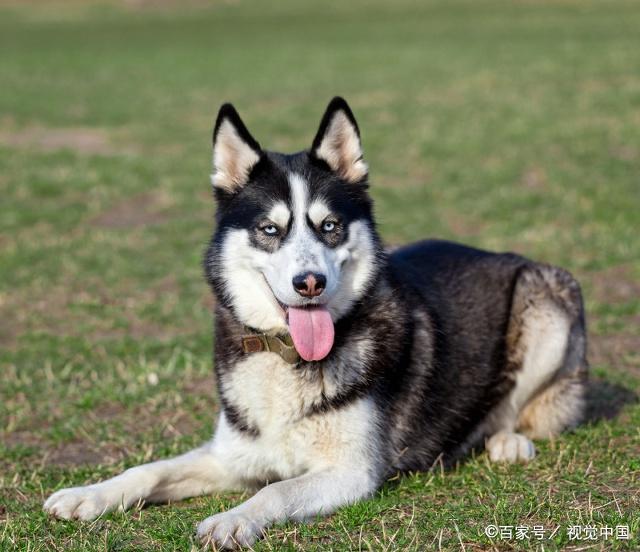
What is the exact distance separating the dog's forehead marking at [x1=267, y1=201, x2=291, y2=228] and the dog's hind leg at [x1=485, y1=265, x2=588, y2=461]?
6.41ft

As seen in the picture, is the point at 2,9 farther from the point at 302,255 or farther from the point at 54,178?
the point at 302,255

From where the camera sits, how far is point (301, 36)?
40.1 meters

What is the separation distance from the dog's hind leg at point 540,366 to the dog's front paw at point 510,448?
16cm

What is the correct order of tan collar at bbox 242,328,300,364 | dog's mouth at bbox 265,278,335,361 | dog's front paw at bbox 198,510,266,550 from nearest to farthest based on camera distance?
dog's front paw at bbox 198,510,266,550 < dog's mouth at bbox 265,278,335,361 < tan collar at bbox 242,328,300,364

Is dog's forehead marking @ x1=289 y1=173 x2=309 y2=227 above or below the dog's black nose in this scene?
above

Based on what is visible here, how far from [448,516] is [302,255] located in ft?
4.78

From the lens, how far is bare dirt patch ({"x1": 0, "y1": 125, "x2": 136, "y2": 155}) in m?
17.7

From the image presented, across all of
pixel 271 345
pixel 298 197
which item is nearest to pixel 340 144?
pixel 298 197

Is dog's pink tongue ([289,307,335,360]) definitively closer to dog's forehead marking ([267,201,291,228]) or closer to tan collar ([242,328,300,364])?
tan collar ([242,328,300,364])

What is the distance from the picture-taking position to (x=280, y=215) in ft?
16.4

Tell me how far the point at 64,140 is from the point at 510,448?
14853mm

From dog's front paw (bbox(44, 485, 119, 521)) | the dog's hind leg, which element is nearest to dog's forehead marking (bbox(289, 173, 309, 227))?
dog's front paw (bbox(44, 485, 119, 521))

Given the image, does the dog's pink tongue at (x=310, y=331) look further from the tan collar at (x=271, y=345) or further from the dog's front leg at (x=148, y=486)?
the dog's front leg at (x=148, y=486)

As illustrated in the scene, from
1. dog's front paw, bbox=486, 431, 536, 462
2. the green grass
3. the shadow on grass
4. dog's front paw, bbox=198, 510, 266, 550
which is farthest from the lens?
the shadow on grass
